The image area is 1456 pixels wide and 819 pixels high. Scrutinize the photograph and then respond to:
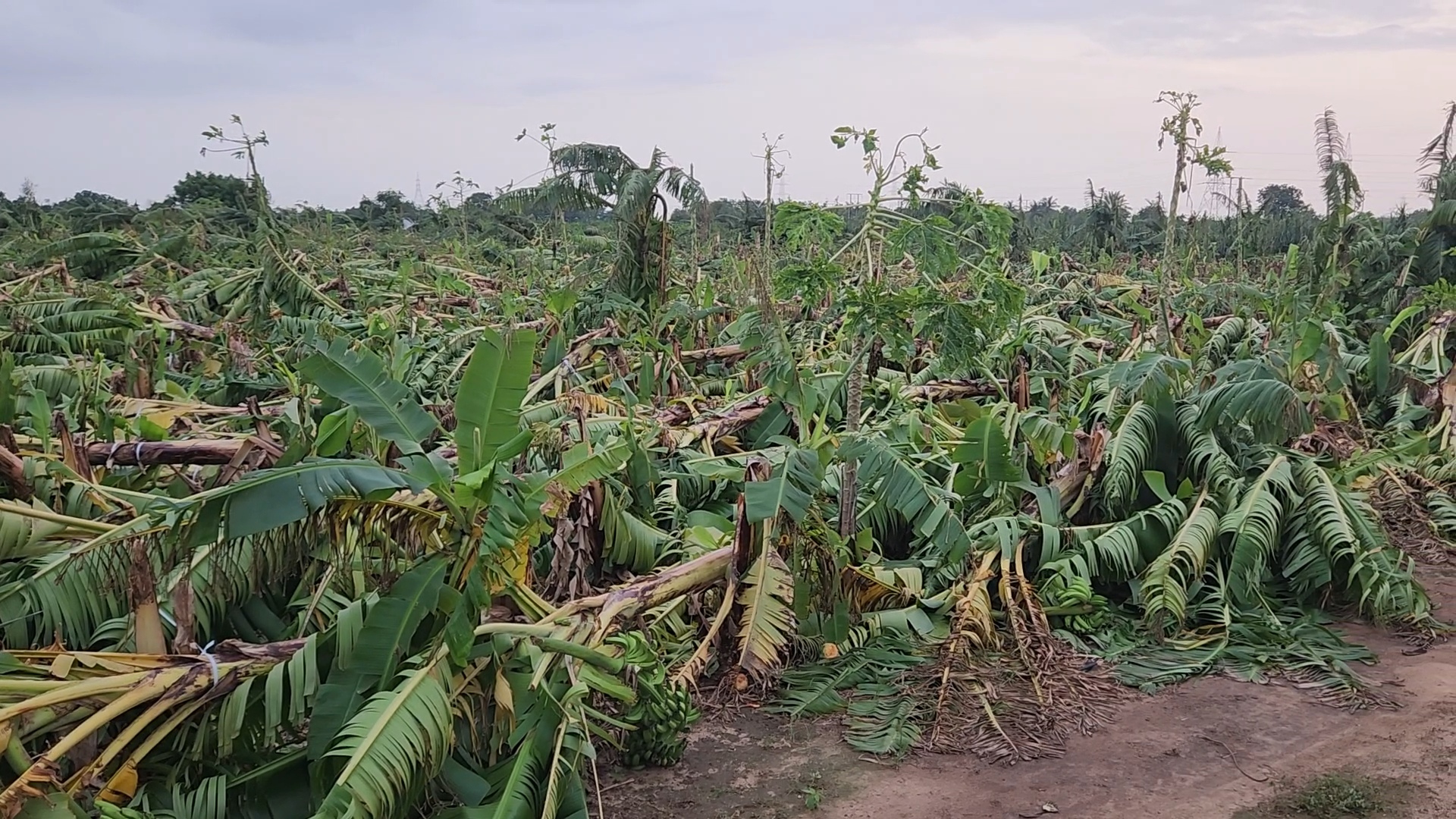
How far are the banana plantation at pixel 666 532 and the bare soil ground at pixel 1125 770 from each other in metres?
0.14

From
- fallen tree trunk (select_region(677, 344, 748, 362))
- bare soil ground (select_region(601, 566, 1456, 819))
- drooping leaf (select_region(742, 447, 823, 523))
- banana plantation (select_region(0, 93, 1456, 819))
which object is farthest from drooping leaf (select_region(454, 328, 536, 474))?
fallen tree trunk (select_region(677, 344, 748, 362))

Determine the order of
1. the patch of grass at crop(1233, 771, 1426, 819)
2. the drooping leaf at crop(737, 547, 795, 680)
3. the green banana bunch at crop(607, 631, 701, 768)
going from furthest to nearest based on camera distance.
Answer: the drooping leaf at crop(737, 547, 795, 680) → the green banana bunch at crop(607, 631, 701, 768) → the patch of grass at crop(1233, 771, 1426, 819)

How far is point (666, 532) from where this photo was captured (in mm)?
5504

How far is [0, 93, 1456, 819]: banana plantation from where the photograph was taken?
2834 mm

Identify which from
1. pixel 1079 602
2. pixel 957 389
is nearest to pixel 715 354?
pixel 957 389

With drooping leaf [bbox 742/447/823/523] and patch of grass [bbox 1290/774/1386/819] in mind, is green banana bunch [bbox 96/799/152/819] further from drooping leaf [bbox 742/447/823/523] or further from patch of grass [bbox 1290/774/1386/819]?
patch of grass [bbox 1290/774/1386/819]

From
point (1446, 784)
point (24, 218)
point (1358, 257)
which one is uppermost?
point (24, 218)

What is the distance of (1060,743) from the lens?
12.7 feet

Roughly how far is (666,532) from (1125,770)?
2715 mm

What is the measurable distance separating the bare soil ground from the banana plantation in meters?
0.14

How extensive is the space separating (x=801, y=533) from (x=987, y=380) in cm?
429

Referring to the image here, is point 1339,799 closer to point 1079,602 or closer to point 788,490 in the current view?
point 1079,602

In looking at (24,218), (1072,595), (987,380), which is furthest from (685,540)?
(24,218)

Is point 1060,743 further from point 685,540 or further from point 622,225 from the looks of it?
point 622,225
